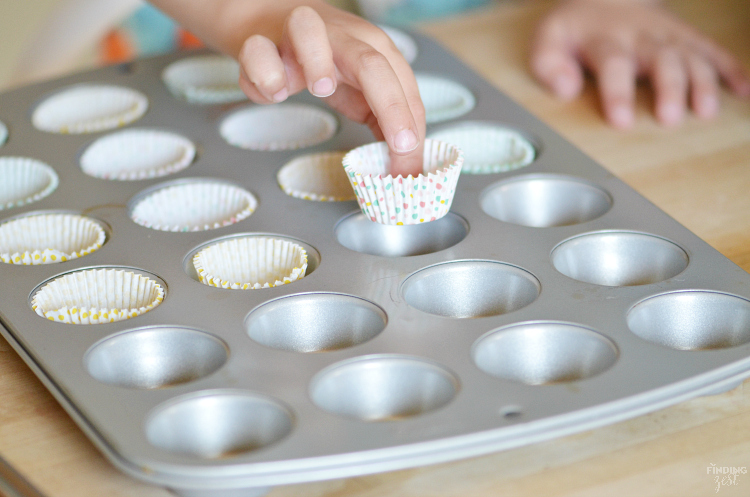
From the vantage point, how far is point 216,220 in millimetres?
1139

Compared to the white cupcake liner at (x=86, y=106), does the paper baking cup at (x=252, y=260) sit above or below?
below

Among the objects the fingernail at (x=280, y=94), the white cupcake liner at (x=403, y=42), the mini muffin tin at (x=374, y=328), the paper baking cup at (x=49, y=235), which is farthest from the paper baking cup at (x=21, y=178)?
the white cupcake liner at (x=403, y=42)

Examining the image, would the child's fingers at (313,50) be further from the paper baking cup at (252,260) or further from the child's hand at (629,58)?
the child's hand at (629,58)

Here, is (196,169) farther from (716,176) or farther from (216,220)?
(716,176)

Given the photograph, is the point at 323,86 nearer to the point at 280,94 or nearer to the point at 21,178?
the point at 280,94

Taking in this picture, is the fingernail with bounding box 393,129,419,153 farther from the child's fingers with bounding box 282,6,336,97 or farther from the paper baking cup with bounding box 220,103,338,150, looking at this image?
the paper baking cup with bounding box 220,103,338,150

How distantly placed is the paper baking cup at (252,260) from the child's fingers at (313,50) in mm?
178

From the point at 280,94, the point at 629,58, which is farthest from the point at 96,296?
the point at 629,58

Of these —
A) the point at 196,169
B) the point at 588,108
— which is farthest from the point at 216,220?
the point at 588,108

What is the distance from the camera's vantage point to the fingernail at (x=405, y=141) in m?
0.94

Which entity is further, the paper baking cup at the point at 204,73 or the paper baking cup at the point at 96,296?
the paper baking cup at the point at 204,73

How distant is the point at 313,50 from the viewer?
961 mm

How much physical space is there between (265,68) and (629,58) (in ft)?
2.38

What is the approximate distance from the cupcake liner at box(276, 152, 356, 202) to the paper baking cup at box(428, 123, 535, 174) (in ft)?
0.46
